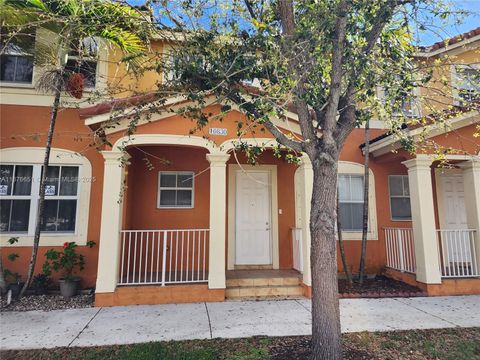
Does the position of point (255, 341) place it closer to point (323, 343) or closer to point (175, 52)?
point (323, 343)

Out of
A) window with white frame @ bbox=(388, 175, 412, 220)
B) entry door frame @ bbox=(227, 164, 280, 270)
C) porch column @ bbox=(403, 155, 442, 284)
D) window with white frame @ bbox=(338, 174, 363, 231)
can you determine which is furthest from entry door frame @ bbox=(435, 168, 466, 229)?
entry door frame @ bbox=(227, 164, 280, 270)

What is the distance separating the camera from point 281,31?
185 inches

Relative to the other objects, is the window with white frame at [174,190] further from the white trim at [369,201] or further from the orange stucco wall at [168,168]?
the white trim at [369,201]

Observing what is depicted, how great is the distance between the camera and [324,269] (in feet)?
12.7

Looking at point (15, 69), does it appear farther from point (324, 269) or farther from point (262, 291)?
point (324, 269)

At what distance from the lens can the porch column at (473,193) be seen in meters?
7.41

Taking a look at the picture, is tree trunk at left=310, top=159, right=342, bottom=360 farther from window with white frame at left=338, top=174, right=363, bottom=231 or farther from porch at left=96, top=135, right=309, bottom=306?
window with white frame at left=338, top=174, right=363, bottom=231

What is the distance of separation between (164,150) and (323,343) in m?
6.15

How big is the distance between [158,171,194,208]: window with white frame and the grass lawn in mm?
4289

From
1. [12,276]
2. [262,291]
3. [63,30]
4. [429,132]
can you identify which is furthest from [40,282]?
[429,132]

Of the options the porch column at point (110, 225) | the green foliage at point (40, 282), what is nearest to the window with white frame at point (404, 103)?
the porch column at point (110, 225)

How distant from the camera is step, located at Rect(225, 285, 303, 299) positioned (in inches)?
270

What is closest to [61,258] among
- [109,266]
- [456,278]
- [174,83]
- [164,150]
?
[109,266]

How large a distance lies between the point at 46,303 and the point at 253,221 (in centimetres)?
501
